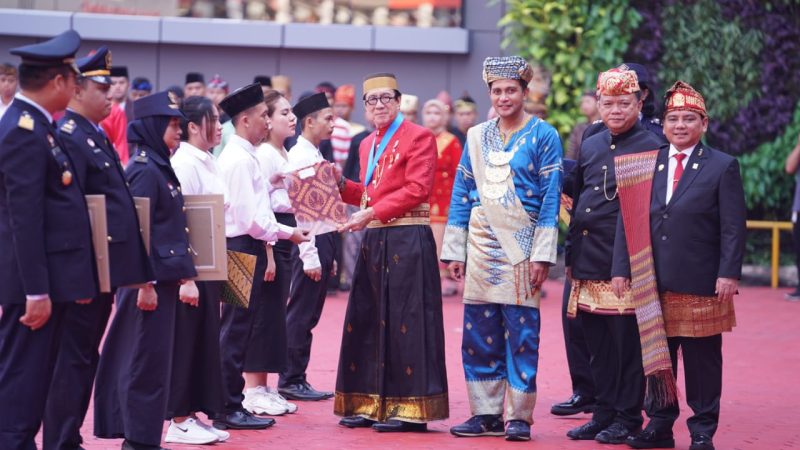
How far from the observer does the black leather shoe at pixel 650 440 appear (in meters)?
7.76

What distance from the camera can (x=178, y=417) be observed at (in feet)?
25.4

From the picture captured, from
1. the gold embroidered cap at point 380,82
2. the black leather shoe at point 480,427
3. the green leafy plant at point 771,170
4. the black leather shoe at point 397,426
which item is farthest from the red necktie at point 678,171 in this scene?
the green leafy plant at point 771,170

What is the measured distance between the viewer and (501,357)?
816cm

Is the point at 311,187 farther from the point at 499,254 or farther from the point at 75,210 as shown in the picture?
the point at 75,210

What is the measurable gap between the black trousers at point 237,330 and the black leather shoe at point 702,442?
2.82 metres

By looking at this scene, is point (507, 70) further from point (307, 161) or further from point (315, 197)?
point (307, 161)

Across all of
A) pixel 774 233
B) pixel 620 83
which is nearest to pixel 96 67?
pixel 620 83

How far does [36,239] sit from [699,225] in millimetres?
3730

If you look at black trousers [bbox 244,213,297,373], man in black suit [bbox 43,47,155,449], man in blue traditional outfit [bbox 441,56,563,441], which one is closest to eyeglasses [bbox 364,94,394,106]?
man in blue traditional outfit [bbox 441,56,563,441]

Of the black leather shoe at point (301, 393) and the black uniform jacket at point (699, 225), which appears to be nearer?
the black uniform jacket at point (699, 225)

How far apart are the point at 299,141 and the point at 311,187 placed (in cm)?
81

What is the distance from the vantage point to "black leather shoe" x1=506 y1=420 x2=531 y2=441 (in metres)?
7.92

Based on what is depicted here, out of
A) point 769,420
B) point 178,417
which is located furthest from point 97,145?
point 769,420

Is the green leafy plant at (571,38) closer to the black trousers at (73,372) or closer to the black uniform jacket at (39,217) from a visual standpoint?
the black trousers at (73,372)
